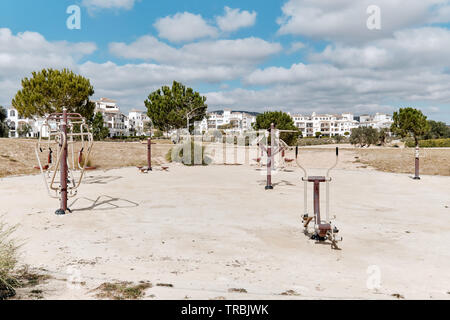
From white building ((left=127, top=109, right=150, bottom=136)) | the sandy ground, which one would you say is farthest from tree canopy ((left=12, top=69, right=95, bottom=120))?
white building ((left=127, top=109, right=150, bottom=136))

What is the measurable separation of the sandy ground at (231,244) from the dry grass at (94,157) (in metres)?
8.26

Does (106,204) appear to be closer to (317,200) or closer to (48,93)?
(317,200)

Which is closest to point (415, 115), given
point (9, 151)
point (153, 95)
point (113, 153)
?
point (153, 95)

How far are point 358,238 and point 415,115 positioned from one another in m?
66.4

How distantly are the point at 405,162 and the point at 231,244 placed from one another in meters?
22.5

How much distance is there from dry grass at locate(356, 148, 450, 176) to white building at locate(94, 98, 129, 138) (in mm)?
104767

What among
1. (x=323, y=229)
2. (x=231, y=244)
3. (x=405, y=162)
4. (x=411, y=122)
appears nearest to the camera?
(x=323, y=229)

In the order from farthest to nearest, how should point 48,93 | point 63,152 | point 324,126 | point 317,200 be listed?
point 324,126, point 48,93, point 63,152, point 317,200

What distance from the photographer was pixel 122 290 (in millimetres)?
4309

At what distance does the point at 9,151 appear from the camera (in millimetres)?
23531

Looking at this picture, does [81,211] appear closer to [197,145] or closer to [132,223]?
[132,223]

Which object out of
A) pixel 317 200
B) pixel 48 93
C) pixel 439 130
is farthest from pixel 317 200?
pixel 439 130

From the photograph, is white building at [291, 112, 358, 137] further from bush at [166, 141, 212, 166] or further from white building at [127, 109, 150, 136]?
bush at [166, 141, 212, 166]

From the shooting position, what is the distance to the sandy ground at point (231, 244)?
461cm
